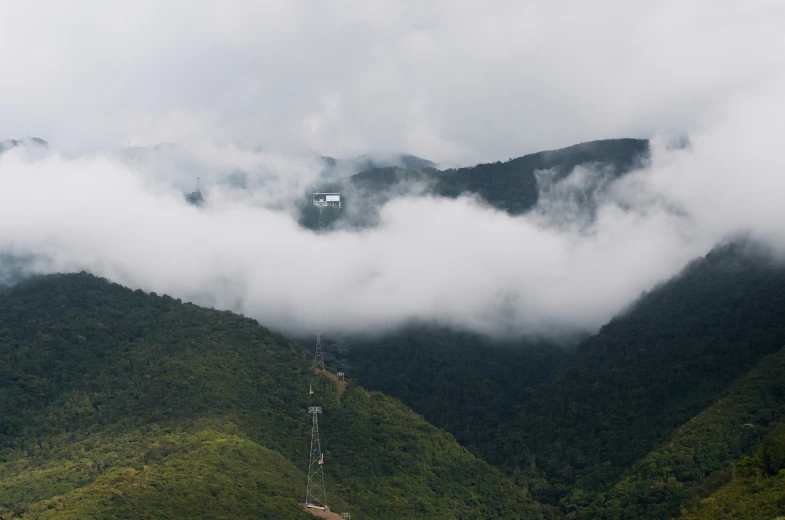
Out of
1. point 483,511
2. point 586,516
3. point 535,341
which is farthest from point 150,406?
point 535,341

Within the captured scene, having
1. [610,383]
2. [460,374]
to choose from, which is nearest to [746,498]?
[610,383]

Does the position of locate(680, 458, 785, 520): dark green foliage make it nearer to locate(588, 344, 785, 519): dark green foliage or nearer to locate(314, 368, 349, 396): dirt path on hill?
locate(588, 344, 785, 519): dark green foliage

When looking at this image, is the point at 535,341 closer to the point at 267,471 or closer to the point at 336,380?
the point at 336,380

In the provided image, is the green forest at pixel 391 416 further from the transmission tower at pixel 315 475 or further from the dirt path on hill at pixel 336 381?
the dirt path on hill at pixel 336 381

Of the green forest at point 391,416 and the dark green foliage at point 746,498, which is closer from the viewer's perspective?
the dark green foliage at point 746,498

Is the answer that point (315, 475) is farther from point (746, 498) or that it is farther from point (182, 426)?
point (746, 498)

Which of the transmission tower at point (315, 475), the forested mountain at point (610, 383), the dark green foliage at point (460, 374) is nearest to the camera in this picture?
the transmission tower at point (315, 475)

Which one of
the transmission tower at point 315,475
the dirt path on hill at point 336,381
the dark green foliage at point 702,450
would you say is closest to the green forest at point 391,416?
the dark green foliage at point 702,450
